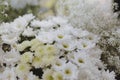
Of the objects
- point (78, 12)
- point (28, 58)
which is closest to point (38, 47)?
point (28, 58)

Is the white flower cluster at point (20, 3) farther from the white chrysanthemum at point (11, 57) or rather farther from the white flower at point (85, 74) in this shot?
the white flower at point (85, 74)

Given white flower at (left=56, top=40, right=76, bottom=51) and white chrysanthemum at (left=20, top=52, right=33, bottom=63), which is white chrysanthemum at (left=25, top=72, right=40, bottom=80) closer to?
white chrysanthemum at (left=20, top=52, right=33, bottom=63)

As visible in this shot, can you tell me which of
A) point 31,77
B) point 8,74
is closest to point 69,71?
point 31,77

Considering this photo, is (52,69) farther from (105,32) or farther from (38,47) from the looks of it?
(105,32)

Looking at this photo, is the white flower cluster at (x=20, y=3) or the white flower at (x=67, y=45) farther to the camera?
the white flower cluster at (x=20, y=3)

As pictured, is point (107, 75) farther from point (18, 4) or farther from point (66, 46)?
point (18, 4)

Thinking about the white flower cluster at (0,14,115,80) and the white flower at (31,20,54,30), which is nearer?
the white flower cluster at (0,14,115,80)

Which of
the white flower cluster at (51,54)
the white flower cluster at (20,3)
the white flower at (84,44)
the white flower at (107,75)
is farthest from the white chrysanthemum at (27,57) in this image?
the white flower cluster at (20,3)

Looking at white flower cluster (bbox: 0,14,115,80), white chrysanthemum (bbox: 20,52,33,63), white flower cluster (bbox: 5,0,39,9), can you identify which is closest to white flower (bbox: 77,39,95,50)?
white flower cluster (bbox: 0,14,115,80)
